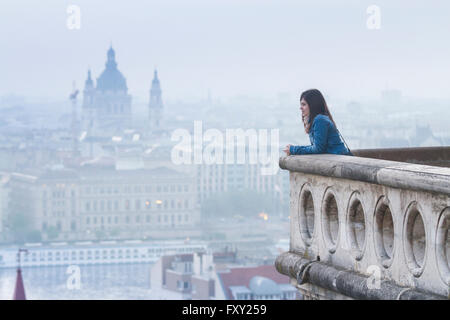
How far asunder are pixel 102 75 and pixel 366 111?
71.6 ft

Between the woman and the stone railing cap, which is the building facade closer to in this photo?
the woman

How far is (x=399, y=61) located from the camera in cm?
8788

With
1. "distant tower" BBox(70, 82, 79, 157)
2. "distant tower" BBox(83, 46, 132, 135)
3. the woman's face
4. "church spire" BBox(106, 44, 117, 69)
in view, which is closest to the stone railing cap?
the woman's face

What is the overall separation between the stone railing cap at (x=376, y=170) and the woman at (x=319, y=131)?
0.05 meters

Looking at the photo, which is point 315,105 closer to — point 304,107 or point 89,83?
point 304,107

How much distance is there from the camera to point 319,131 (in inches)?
121

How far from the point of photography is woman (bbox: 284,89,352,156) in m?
3.07

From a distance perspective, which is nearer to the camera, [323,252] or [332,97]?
[323,252]

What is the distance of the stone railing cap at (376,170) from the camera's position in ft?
7.31

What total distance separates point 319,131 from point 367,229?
1.88ft

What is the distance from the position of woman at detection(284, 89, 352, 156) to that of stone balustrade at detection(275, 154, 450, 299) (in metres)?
0.06

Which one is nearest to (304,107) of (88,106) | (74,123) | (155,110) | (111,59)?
(155,110)
